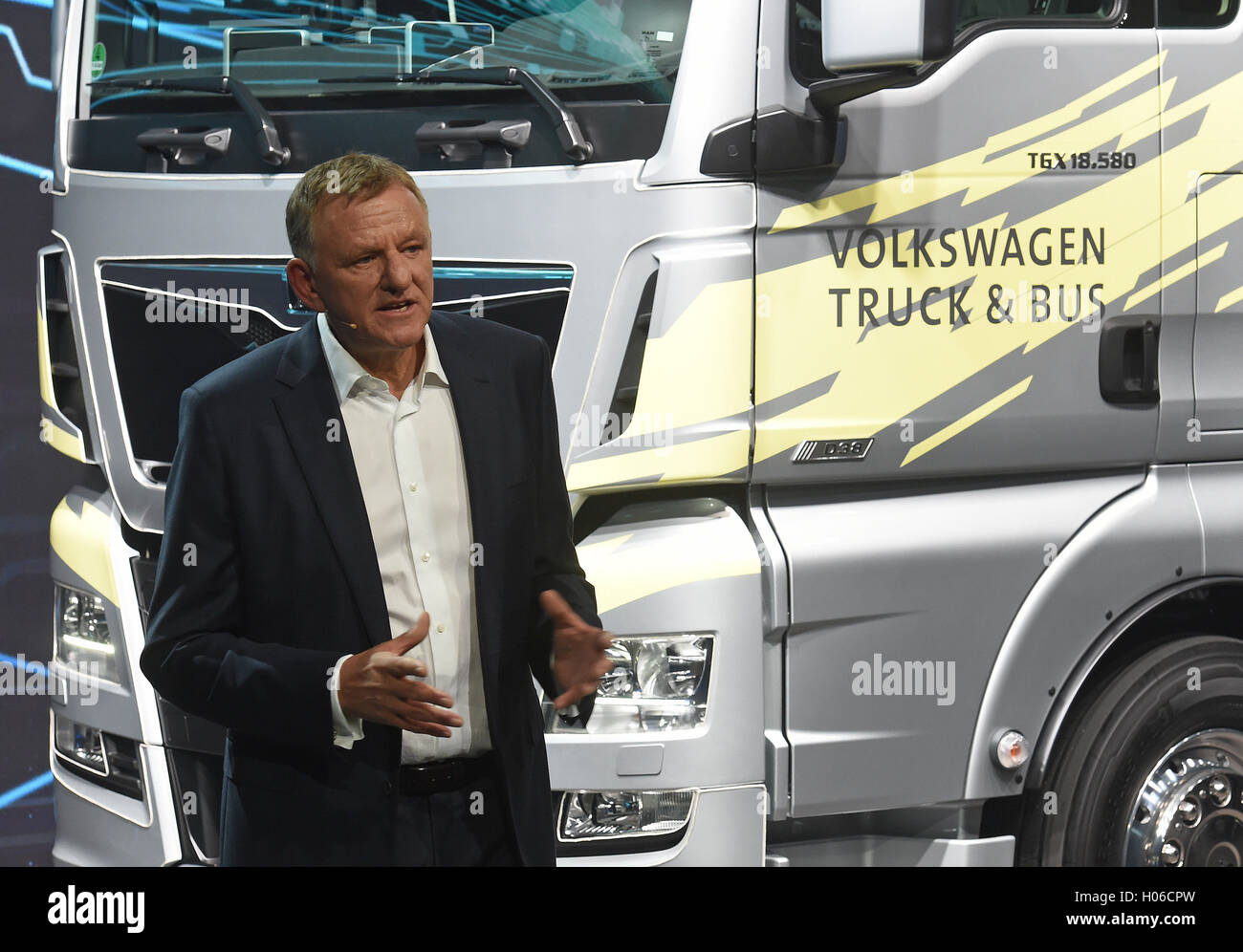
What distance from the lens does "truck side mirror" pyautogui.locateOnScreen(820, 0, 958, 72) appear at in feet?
9.55

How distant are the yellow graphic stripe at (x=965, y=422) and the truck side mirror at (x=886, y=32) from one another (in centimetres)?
80

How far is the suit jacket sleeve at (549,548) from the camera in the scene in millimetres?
2691

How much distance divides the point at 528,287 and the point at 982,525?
45.9 inches

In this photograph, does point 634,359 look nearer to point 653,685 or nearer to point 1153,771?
point 653,685

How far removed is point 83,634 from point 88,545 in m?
0.23

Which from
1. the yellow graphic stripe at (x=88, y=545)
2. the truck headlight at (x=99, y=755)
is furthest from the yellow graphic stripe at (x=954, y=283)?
the truck headlight at (x=99, y=755)

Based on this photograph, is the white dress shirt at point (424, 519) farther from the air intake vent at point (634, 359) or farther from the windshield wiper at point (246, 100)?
the windshield wiper at point (246, 100)

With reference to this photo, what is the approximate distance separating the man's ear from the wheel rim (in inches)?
90.1

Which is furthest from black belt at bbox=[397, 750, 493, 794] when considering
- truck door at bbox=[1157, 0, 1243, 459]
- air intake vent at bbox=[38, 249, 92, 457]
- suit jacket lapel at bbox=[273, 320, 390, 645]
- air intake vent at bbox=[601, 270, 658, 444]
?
truck door at bbox=[1157, 0, 1243, 459]

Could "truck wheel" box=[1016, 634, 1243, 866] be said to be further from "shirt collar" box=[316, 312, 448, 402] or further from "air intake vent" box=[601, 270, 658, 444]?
"shirt collar" box=[316, 312, 448, 402]

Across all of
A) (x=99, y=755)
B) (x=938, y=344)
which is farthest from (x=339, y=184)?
(x=99, y=755)
